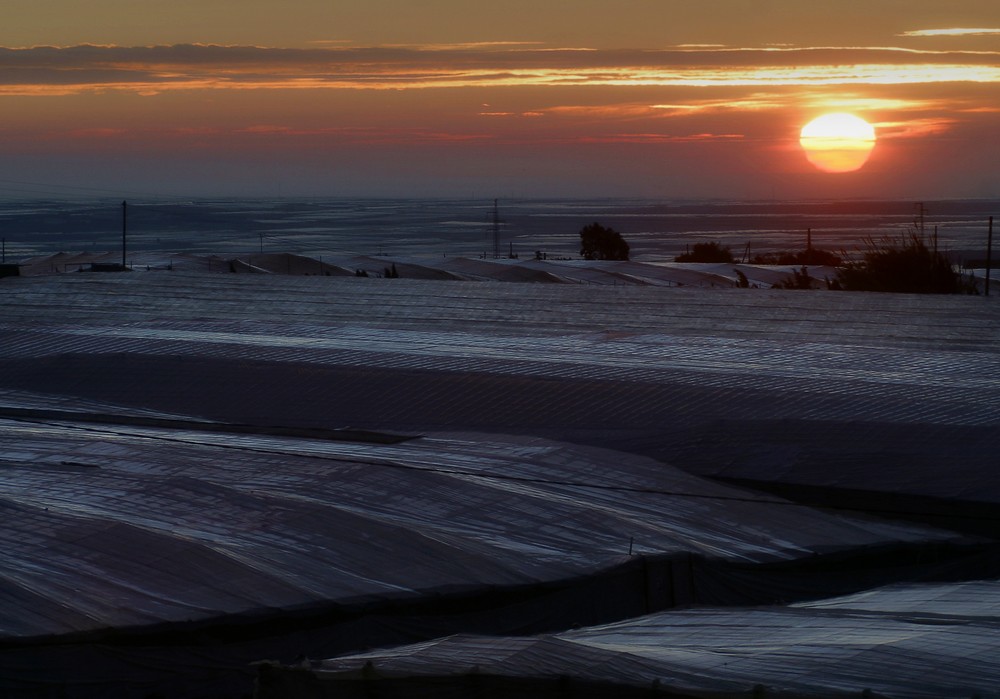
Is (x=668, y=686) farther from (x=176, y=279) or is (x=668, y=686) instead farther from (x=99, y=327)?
(x=176, y=279)

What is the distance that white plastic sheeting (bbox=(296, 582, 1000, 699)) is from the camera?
4.30m

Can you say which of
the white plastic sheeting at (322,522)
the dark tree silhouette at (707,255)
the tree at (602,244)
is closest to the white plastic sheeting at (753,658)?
the white plastic sheeting at (322,522)

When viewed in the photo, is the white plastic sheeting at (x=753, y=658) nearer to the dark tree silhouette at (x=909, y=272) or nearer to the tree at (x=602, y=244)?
the dark tree silhouette at (x=909, y=272)

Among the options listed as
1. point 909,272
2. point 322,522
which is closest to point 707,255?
point 909,272

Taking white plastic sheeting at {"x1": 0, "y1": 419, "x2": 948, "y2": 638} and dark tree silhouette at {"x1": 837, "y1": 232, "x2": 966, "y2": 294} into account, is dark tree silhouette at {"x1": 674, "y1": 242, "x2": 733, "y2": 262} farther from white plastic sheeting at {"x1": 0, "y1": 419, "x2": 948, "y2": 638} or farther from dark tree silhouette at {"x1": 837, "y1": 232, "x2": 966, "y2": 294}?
white plastic sheeting at {"x1": 0, "y1": 419, "x2": 948, "y2": 638}

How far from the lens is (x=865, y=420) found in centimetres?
984

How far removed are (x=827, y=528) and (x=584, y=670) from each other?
4075mm

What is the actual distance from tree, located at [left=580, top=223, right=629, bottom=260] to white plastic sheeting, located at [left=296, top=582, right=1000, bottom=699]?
34889 millimetres

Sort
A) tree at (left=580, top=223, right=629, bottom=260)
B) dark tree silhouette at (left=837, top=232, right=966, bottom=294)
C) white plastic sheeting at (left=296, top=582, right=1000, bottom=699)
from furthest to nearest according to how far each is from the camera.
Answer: tree at (left=580, top=223, right=629, bottom=260) < dark tree silhouette at (left=837, top=232, right=966, bottom=294) < white plastic sheeting at (left=296, top=582, right=1000, bottom=699)

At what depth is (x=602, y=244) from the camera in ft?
133

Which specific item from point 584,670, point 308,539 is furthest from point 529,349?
point 584,670

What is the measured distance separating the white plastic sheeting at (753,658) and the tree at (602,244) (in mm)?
34889

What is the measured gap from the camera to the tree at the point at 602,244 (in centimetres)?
4038

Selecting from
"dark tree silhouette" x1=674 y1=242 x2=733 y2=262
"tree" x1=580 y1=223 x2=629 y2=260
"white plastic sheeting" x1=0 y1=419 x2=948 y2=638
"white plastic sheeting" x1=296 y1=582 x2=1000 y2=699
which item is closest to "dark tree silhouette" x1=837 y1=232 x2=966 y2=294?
"dark tree silhouette" x1=674 y1=242 x2=733 y2=262
